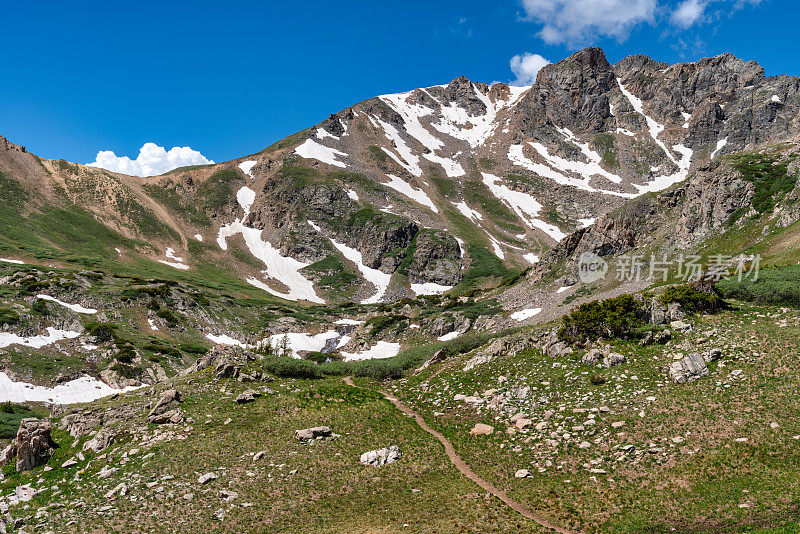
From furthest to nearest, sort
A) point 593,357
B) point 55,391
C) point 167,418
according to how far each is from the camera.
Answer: point 55,391, point 593,357, point 167,418

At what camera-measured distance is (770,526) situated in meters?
16.3

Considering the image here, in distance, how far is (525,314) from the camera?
87312mm

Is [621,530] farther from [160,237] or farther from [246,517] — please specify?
[160,237]

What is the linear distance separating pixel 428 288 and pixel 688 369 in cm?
16301

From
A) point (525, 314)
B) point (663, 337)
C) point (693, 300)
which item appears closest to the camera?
point (663, 337)

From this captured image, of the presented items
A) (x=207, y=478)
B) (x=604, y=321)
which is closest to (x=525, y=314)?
(x=604, y=321)

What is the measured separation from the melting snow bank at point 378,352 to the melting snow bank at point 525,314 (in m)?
26.1

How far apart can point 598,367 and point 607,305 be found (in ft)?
21.6

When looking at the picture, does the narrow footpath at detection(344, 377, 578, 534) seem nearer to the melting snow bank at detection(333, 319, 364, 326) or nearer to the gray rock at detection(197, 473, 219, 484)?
the gray rock at detection(197, 473, 219, 484)

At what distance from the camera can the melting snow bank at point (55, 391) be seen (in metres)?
57.6

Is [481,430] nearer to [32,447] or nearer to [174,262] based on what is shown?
[32,447]

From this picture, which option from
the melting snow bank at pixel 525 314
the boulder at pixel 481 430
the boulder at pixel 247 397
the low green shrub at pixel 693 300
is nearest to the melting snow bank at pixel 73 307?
the boulder at pixel 247 397

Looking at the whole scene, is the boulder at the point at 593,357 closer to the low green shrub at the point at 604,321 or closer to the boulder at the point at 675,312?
the low green shrub at the point at 604,321

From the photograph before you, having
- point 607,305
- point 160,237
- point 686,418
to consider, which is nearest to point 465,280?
point 160,237
